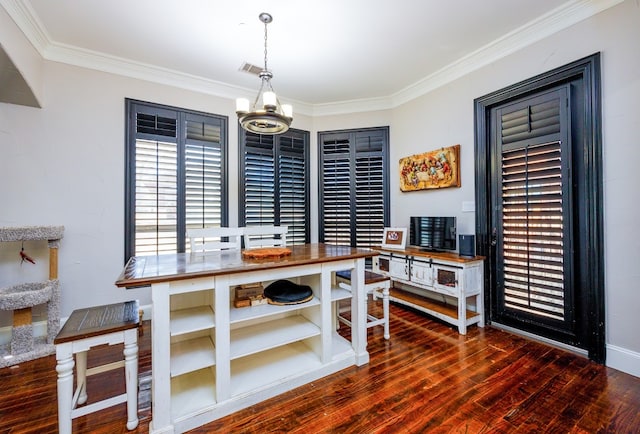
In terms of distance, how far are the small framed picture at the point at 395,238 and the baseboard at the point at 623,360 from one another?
1.93 metres

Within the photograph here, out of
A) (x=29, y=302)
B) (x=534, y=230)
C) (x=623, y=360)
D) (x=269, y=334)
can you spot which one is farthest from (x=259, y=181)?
(x=623, y=360)

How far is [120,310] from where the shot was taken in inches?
68.7

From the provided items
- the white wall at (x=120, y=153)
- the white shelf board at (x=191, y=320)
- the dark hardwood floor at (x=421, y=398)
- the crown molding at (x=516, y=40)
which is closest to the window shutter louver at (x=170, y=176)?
the white wall at (x=120, y=153)

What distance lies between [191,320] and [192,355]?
23cm

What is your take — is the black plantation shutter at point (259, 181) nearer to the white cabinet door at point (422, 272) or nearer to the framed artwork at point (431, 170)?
the framed artwork at point (431, 170)

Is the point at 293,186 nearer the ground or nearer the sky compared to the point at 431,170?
nearer the ground

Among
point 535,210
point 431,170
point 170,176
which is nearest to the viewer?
point 535,210

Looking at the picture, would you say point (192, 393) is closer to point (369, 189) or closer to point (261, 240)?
point (261, 240)

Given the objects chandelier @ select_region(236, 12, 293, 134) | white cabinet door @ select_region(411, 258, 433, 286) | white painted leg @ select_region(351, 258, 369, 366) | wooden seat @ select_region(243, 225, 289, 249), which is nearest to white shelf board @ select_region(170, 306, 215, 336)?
wooden seat @ select_region(243, 225, 289, 249)

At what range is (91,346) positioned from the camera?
1433 mm

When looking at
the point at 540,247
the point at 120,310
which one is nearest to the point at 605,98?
the point at 540,247

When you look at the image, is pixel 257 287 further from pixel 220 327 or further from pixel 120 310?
pixel 120 310

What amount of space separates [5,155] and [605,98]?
521cm

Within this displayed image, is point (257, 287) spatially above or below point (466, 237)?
below
